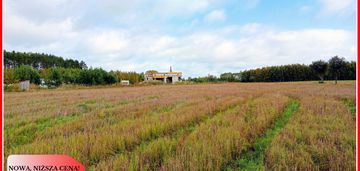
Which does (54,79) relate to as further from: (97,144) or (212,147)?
(212,147)

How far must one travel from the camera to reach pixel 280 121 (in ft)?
21.9

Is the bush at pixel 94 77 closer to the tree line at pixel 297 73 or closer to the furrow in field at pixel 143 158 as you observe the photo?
the tree line at pixel 297 73

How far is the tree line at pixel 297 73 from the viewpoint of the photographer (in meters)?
33.8

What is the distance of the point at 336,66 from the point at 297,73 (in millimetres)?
20455

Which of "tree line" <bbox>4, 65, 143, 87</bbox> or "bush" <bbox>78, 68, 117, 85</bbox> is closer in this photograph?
"tree line" <bbox>4, 65, 143, 87</bbox>

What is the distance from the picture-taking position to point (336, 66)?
35.1m

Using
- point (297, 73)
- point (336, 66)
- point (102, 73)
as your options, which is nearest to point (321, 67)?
point (336, 66)

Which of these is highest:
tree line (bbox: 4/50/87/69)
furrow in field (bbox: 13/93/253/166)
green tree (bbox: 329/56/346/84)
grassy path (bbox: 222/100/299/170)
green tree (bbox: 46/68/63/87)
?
tree line (bbox: 4/50/87/69)

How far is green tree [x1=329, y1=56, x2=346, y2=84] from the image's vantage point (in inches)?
1330

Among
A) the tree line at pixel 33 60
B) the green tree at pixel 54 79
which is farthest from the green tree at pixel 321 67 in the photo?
the tree line at pixel 33 60

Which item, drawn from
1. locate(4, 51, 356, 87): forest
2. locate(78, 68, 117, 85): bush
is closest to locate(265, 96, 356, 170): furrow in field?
locate(4, 51, 356, 87): forest

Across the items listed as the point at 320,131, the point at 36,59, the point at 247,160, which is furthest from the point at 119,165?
the point at 36,59

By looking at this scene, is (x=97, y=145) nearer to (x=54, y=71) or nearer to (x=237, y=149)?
(x=237, y=149)

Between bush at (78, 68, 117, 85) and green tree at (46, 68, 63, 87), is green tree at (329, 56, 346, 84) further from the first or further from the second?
green tree at (46, 68, 63, 87)
